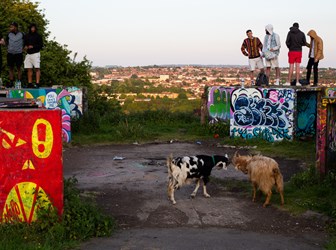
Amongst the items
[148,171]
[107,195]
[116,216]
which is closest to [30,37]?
[148,171]

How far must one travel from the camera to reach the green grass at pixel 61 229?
799cm

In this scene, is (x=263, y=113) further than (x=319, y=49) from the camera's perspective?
Yes

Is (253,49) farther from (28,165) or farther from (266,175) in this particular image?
(28,165)

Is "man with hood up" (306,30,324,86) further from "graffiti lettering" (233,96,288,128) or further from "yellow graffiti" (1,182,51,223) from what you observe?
"yellow graffiti" (1,182,51,223)

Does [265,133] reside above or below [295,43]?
below

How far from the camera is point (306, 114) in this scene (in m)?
20.4

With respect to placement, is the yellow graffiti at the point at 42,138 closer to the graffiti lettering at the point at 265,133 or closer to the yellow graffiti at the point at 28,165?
the yellow graffiti at the point at 28,165

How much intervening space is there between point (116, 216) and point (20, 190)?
2.04 meters

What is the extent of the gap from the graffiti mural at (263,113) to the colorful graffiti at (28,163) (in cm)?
1169

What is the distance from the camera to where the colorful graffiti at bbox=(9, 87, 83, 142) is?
696 inches

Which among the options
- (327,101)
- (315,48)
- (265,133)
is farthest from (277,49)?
(327,101)

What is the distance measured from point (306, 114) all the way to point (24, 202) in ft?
46.9

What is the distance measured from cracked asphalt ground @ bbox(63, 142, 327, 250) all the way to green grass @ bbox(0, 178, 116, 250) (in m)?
0.24

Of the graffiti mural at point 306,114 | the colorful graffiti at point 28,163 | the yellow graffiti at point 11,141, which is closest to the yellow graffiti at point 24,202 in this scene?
the colorful graffiti at point 28,163
